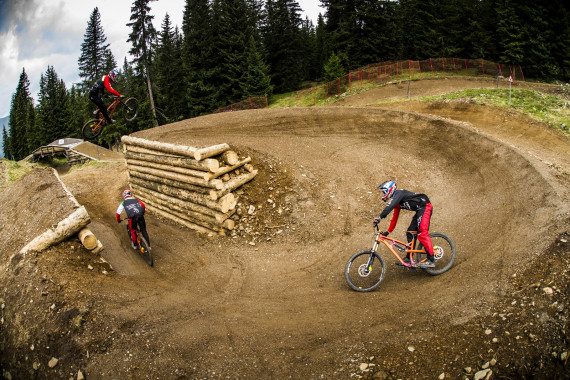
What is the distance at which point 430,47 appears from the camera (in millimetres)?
41531

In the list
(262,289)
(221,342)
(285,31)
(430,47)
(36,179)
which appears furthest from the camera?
(285,31)

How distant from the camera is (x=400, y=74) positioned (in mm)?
33344

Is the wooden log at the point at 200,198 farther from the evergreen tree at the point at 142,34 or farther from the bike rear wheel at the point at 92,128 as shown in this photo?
the evergreen tree at the point at 142,34

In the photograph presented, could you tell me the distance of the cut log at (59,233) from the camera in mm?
8570

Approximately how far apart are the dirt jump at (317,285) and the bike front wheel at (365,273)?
0.28m

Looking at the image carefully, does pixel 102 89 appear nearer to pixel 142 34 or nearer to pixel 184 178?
pixel 184 178

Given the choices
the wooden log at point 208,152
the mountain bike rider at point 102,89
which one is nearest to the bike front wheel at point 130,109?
the mountain bike rider at point 102,89

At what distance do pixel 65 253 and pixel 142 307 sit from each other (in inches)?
123

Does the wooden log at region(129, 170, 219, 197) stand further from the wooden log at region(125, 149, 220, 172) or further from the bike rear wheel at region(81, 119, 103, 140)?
the bike rear wheel at region(81, 119, 103, 140)

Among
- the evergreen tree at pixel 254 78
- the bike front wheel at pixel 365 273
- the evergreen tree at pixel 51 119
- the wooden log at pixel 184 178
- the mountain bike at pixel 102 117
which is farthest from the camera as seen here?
the evergreen tree at pixel 51 119

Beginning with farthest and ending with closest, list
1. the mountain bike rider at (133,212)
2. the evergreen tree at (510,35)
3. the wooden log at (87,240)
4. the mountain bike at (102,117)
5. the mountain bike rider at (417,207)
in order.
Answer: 1. the evergreen tree at (510,35)
2. the mountain bike at (102,117)
3. the mountain bike rider at (133,212)
4. the wooden log at (87,240)
5. the mountain bike rider at (417,207)

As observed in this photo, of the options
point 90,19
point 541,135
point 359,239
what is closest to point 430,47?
point 541,135

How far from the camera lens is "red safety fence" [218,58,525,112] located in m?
31.7

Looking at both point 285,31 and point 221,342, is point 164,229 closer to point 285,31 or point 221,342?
point 221,342
